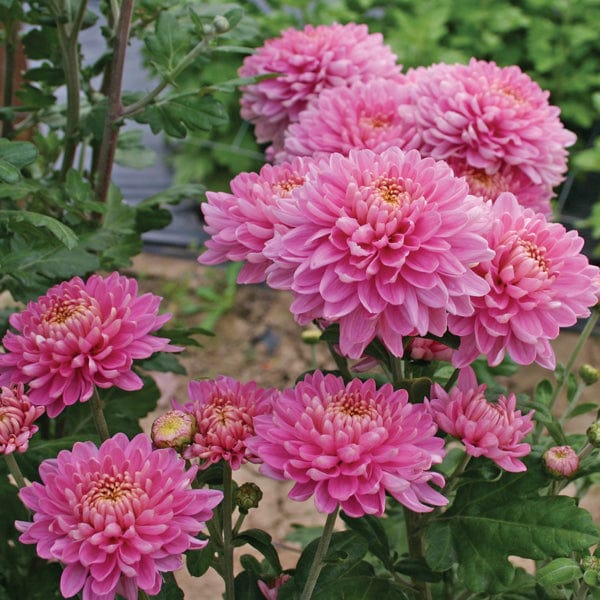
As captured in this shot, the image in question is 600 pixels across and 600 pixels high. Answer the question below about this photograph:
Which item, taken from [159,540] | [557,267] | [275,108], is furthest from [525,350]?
[275,108]

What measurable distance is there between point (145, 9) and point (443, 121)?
533 millimetres

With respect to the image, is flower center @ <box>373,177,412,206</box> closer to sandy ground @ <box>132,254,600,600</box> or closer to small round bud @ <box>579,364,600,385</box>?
small round bud @ <box>579,364,600,385</box>

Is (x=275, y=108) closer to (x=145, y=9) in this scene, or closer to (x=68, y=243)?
(x=145, y=9)

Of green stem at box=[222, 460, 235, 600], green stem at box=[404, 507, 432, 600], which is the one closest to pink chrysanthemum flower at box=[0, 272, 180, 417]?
green stem at box=[222, 460, 235, 600]

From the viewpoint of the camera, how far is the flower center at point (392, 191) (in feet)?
2.50

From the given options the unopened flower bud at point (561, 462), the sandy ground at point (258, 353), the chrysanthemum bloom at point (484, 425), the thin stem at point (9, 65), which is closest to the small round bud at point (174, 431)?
the chrysanthemum bloom at point (484, 425)

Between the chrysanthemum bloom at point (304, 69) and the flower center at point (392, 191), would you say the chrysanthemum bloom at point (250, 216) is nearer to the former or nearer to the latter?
the flower center at point (392, 191)

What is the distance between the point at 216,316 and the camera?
3.05 meters

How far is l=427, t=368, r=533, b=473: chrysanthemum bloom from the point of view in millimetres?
821

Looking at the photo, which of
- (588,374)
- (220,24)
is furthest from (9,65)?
Answer: (588,374)

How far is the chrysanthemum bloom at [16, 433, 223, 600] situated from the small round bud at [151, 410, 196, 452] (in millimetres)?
39

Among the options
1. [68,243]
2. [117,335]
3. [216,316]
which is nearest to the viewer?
[117,335]

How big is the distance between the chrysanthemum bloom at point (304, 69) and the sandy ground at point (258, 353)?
127 centimetres

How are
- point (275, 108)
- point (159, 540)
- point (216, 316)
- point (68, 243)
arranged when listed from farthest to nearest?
point (216, 316) < point (275, 108) < point (68, 243) < point (159, 540)
